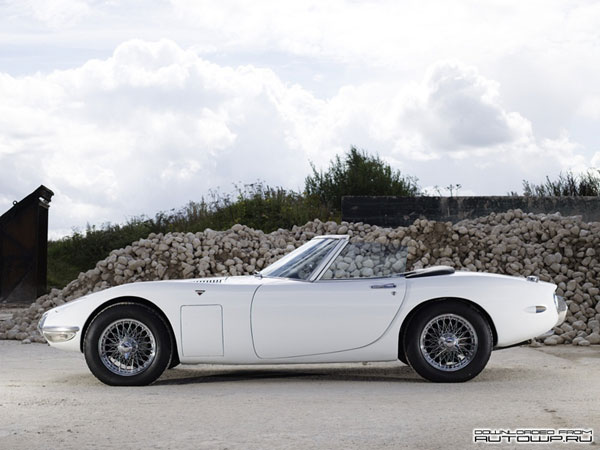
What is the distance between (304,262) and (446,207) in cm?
1454

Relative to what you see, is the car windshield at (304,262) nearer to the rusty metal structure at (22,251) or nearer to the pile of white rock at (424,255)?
the pile of white rock at (424,255)

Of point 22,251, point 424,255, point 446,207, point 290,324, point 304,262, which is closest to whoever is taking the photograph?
point 290,324

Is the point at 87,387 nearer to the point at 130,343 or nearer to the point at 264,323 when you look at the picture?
the point at 130,343

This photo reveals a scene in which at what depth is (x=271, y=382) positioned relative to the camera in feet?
26.6

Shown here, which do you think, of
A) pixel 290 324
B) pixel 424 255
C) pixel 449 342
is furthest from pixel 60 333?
pixel 424 255

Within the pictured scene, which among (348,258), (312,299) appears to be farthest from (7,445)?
(348,258)

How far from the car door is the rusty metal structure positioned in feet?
44.6

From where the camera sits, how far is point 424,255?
14.3 m

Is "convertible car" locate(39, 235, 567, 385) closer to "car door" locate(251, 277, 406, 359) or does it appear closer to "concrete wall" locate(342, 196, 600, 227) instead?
"car door" locate(251, 277, 406, 359)

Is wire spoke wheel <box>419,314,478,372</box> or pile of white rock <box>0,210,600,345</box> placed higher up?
pile of white rock <box>0,210,600,345</box>

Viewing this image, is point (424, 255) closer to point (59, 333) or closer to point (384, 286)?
point (384, 286)

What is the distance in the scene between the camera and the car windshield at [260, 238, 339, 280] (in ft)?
26.5

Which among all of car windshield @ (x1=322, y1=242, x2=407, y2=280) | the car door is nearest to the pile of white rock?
car windshield @ (x1=322, y1=242, x2=407, y2=280)

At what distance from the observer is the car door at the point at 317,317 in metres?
7.67
